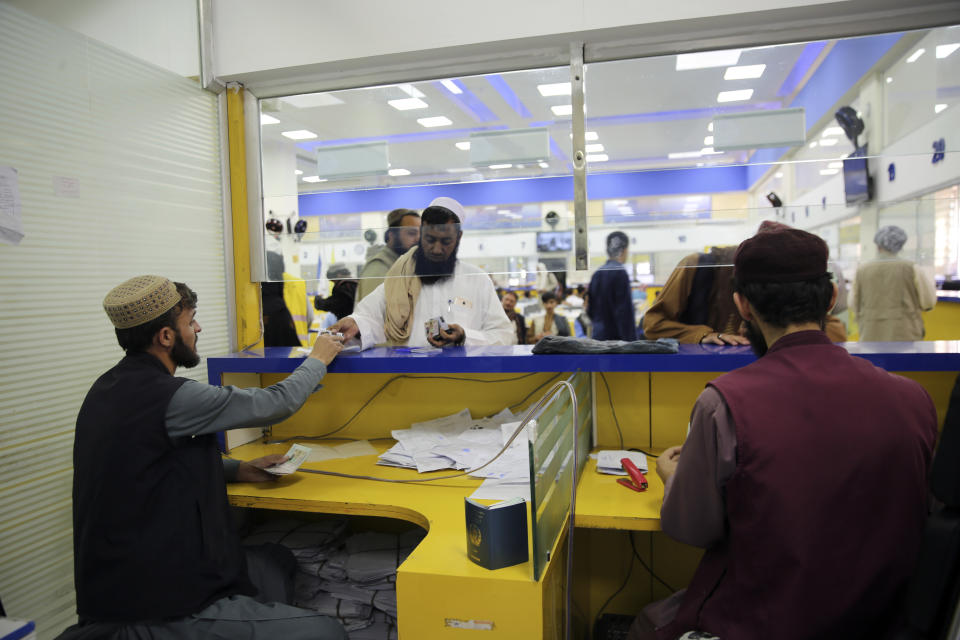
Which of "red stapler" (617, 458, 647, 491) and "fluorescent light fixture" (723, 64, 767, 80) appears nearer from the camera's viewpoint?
"red stapler" (617, 458, 647, 491)

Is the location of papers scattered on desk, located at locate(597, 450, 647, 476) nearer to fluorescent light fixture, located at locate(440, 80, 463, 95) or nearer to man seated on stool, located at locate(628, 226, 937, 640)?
man seated on stool, located at locate(628, 226, 937, 640)

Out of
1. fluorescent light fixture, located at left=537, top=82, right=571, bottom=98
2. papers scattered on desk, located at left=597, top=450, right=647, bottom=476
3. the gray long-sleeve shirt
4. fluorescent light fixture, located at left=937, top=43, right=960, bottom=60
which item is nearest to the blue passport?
papers scattered on desk, located at left=597, top=450, right=647, bottom=476

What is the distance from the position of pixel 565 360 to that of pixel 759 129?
1.46m

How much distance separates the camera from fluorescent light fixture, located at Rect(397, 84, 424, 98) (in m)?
2.80

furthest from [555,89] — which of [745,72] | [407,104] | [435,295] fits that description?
[435,295]

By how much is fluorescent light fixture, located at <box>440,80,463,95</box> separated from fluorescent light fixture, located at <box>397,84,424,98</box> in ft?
0.44

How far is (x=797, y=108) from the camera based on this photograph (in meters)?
2.51

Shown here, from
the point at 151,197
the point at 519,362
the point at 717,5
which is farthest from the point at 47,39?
the point at 717,5

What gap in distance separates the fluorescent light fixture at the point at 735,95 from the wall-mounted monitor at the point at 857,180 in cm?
53

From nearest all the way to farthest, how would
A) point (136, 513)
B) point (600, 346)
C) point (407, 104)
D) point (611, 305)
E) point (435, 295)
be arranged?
point (136, 513) → point (600, 346) → point (407, 104) → point (435, 295) → point (611, 305)

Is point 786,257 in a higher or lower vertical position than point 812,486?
higher

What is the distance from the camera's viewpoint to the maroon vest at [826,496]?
1096 millimetres

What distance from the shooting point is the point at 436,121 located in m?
2.93

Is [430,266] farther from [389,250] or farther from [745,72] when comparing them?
[745,72]
